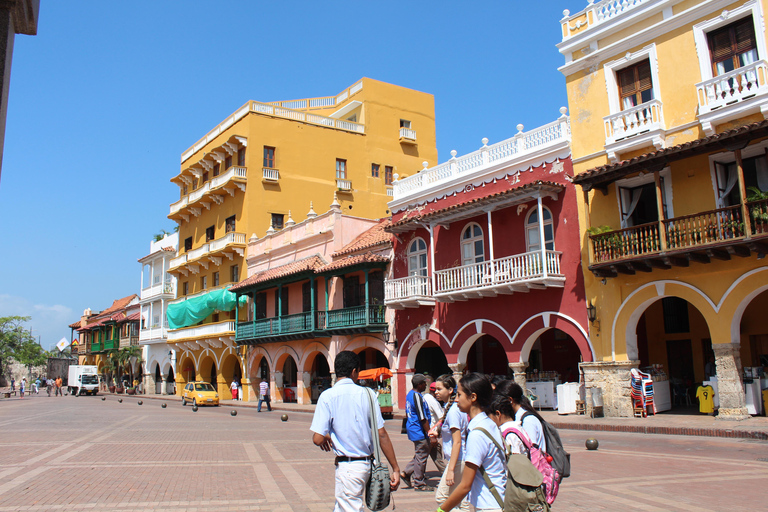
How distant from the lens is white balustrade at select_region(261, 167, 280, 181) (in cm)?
3894

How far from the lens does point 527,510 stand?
4195mm

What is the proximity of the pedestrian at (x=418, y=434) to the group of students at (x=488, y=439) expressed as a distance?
3.25 m

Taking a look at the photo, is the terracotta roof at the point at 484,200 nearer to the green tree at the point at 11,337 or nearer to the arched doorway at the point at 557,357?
the arched doorway at the point at 557,357

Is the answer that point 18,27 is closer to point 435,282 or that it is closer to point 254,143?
point 435,282

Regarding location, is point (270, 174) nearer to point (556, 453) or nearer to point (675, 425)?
point (675, 425)

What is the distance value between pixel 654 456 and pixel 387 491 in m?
8.55

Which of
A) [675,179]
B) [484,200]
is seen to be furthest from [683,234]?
[484,200]

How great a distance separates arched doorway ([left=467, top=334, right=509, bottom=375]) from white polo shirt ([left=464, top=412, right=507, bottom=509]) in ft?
71.2

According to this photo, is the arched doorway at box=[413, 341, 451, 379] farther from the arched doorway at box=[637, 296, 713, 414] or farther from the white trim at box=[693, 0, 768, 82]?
the white trim at box=[693, 0, 768, 82]

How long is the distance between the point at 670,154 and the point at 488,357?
1244 centimetres

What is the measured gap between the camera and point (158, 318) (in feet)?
171

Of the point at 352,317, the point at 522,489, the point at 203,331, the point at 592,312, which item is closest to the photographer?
the point at 522,489

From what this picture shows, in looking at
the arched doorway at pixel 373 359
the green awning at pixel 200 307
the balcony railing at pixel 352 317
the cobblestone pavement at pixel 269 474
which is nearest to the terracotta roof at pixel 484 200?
the balcony railing at pixel 352 317

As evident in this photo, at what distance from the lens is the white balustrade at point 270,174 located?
38.9 m
